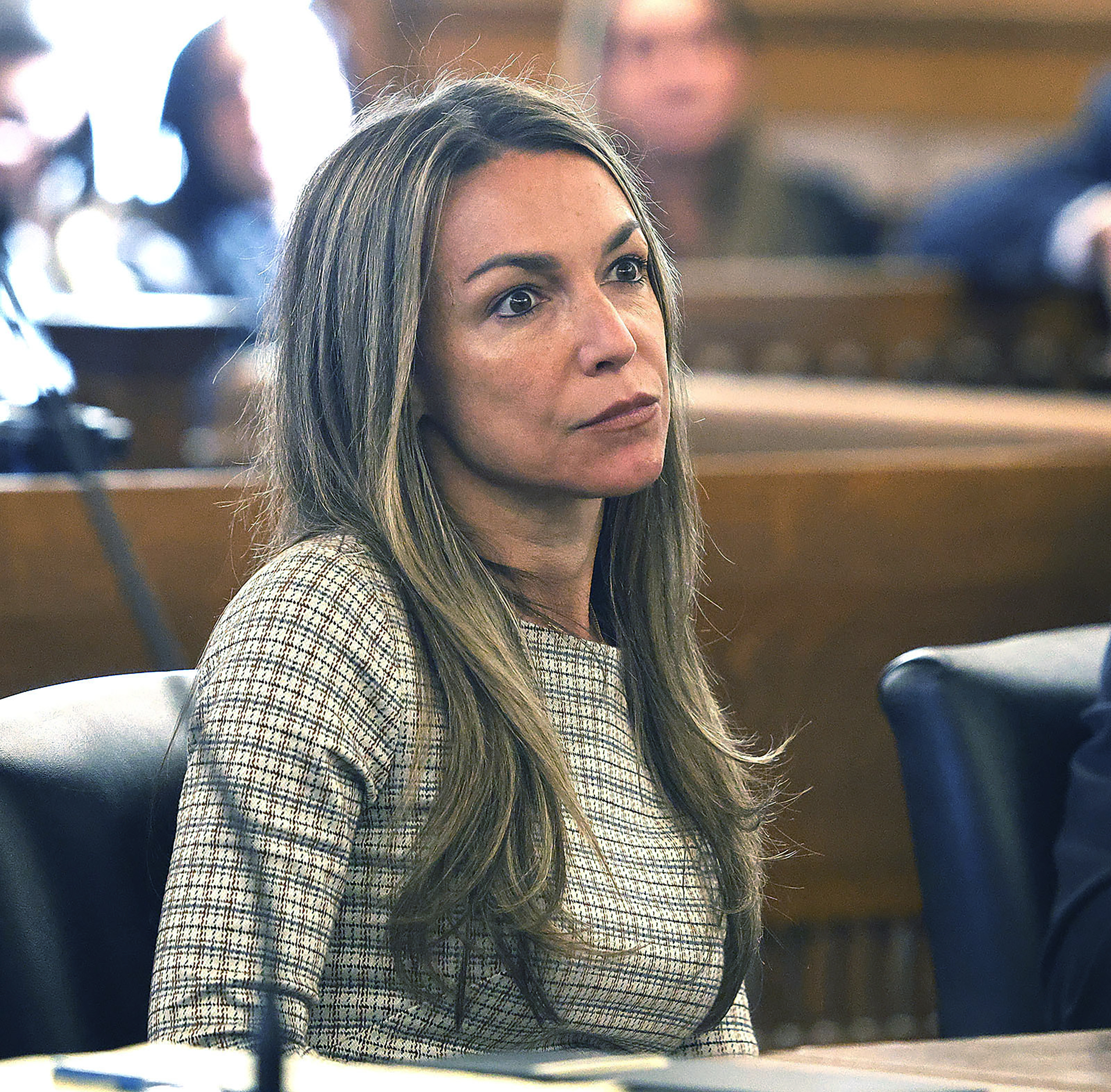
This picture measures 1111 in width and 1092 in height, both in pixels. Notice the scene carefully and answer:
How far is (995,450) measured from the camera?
2084 millimetres

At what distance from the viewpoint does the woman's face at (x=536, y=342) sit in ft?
3.45

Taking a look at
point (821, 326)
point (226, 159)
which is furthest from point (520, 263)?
point (226, 159)

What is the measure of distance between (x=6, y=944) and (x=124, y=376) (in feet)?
6.87

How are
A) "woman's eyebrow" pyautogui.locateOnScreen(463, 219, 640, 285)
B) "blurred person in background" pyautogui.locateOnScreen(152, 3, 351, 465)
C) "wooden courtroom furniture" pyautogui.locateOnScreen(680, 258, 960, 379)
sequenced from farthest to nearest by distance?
"blurred person in background" pyautogui.locateOnScreen(152, 3, 351, 465), "wooden courtroom furniture" pyautogui.locateOnScreen(680, 258, 960, 379), "woman's eyebrow" pyautogui.locateOnScreen(463, 219, 640, 285)

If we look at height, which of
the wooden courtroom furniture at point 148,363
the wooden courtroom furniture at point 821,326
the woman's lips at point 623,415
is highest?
the wooden courtroom furniture at point 821,326

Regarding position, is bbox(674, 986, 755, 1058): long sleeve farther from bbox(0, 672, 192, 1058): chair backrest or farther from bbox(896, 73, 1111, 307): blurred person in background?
bbox(896, 73, 1111, 307): blurred person in background

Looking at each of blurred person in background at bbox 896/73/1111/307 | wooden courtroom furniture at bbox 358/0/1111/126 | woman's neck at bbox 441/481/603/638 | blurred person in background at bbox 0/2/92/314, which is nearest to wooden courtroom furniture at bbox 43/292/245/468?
blurred person in background at bbox 0/2/92/314

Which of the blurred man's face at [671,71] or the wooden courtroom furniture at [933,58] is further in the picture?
the wooden courtroom furniture at [933,58]

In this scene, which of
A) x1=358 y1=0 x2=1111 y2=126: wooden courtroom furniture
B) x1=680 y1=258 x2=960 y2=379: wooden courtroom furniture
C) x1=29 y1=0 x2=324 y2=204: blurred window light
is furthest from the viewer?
x1=358 y1=0 x2=1111 y2=126: wooden courtroom furniture

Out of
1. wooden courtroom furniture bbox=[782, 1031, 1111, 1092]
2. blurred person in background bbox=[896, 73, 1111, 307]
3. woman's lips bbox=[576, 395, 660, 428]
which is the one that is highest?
blurred person in background bbox=[896, 73, 1111, 307]

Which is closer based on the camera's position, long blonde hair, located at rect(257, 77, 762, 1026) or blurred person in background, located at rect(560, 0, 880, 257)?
long blonde hair, located at rect(257, 77, 762, 1026)

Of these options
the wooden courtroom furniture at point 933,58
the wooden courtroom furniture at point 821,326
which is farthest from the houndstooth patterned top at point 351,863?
the wooden courtroom furniture at point 933,58

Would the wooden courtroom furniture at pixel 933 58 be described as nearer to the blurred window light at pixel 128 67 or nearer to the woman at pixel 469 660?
the blurred window light at pixel 128 67

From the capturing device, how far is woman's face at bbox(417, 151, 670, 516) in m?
1.05
